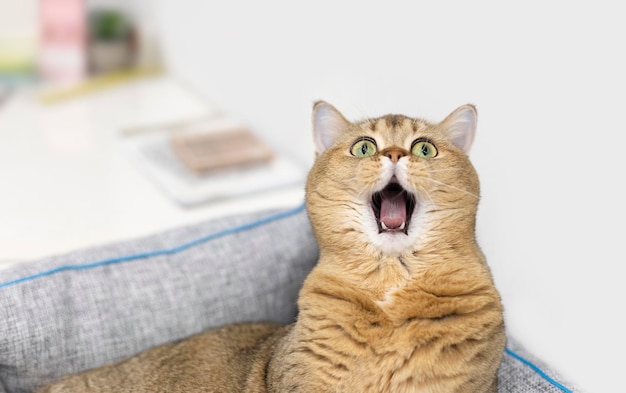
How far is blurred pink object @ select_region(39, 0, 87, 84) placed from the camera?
8.02 feet

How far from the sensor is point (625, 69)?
3.44 feet

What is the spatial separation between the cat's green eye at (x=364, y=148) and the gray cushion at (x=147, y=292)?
422 millimetres

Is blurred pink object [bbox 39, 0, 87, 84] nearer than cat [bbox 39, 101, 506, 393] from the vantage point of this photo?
No

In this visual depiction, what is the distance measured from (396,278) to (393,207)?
0.09 metres

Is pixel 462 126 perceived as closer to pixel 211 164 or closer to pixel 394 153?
pixel 394 153

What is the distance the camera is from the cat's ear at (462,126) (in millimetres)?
1089

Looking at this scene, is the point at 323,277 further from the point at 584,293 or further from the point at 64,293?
the point at 64,293

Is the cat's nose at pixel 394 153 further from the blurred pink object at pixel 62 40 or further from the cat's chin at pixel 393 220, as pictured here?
the blurred pink object at pixel 62 40

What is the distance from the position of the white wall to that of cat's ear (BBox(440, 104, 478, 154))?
14 cm

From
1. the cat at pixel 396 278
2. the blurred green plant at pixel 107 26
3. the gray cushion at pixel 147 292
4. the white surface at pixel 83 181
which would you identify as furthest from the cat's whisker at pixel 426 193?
the blurred green plant at pixel 107 26

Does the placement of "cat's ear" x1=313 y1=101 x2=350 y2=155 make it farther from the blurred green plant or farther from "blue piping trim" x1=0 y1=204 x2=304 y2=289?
the blurred green plant

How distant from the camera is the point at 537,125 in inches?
46.6

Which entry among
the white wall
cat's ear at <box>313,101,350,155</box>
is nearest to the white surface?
the white wall

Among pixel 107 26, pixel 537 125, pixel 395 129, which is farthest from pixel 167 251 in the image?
pixel 107 26
